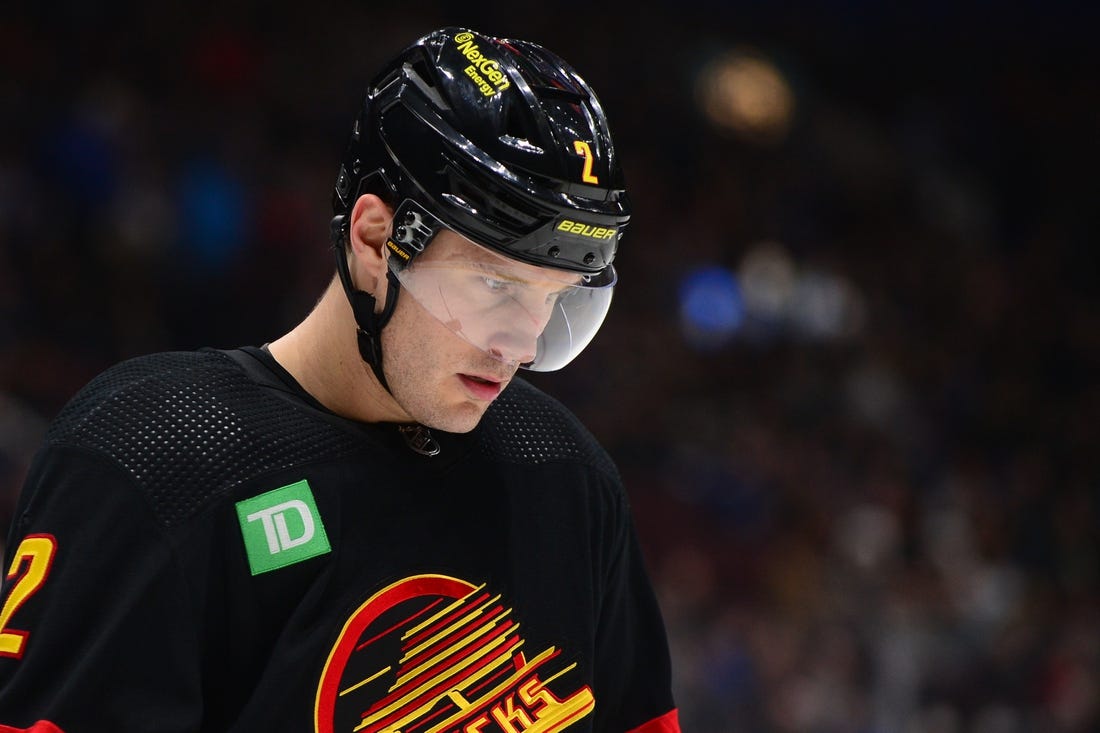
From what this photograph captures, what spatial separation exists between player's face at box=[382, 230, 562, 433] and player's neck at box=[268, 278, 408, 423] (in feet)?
0.17

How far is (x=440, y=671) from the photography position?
1.77m

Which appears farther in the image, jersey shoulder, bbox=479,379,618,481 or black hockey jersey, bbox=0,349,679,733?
jersey shoulder, bbox=479,379,618,481

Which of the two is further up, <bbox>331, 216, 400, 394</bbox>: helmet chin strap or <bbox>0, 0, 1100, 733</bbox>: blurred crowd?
<bbox>331, 216, 400, 394</bbox>: helmet chin strap

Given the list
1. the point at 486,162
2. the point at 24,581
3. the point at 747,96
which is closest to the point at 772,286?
the point at 747,96

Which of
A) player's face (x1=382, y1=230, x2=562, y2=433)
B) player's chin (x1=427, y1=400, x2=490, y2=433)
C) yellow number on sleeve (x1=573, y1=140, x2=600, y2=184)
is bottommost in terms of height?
player's chin (x1=427, y1=400, x2=490, y2=433)

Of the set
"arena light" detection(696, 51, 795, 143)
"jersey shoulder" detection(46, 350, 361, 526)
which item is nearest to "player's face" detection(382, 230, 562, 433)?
"jersey shoulder" detection(46, 350, 361, 526)

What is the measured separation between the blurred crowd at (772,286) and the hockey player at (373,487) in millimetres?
3245

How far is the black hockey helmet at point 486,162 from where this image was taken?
1.68 meters

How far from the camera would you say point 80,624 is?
5.10ft

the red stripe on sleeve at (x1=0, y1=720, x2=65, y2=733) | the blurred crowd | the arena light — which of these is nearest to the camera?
the red stripe on sleeve at (x1=0, y1=720, x2=65, y2=733)

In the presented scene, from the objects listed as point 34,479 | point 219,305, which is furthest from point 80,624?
point 219,305

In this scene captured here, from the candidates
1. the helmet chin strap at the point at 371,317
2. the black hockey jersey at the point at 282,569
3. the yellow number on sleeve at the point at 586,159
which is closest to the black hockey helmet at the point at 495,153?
the yellow number on sleeve at the point at 586,159

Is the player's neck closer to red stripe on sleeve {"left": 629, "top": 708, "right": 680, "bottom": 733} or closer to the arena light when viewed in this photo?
red stripe on sleeve {"left": 629, "top": 708, "right": 680, "bottom": 733}

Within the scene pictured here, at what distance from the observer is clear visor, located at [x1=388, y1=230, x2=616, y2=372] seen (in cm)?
173
